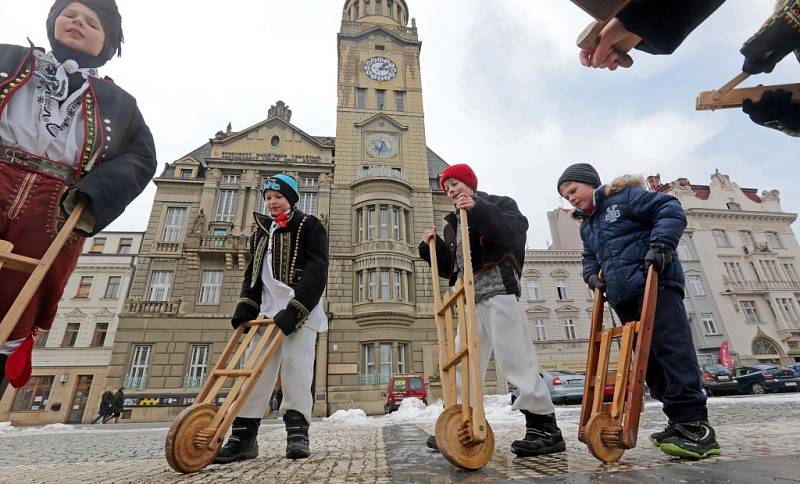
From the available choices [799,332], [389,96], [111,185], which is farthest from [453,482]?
[799,332]

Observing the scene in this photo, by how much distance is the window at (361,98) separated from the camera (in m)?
23.1

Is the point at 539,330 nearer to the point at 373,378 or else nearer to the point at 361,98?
the point at 373,378

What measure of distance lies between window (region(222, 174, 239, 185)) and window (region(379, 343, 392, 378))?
11735 millimetres

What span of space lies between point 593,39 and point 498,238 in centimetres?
139

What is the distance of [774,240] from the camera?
29.1 meters

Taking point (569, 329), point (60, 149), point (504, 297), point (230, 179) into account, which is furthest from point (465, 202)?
point (569, 329)

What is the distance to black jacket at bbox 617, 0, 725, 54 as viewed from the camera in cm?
114

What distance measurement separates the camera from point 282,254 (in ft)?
9.68

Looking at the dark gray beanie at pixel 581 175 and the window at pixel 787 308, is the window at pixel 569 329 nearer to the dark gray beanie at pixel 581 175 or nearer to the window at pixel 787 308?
the window at pixel 787 308

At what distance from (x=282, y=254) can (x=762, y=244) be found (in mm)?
37949

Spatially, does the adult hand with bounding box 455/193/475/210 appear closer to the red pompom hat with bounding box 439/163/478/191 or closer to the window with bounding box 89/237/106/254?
the red pompom hat with bounding box 439/163/478/191

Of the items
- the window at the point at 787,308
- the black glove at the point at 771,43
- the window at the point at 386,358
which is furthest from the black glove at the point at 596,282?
the window at the point at 787,308

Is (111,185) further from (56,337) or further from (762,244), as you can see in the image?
(762,244)

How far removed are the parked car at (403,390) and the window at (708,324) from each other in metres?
22.9
